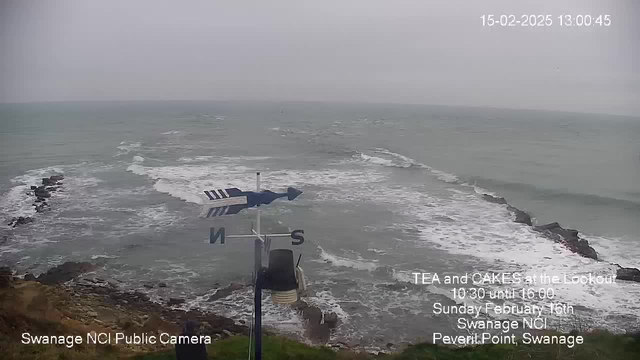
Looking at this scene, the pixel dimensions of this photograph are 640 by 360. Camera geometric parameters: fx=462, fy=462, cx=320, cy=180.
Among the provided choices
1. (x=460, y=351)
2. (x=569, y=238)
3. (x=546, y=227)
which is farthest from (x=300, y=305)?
(x=546, y=227)

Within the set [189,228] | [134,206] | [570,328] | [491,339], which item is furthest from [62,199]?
[570,328]

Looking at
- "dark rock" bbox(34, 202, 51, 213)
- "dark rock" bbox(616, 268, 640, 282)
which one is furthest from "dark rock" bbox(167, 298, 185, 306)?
"dark rock" bbox(616, 268, 640, 282)

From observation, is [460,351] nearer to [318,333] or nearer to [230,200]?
[318,333]

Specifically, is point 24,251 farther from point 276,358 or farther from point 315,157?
point 315,157

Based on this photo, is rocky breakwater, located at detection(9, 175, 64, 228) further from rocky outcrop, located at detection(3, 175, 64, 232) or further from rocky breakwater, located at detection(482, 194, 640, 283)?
rocky breakwater, located at detection(482, 194, 640, 283)

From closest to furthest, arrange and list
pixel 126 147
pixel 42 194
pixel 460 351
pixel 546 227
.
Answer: pixel 460 351 < pixel 546 227 < pixel 42 194 < pixel 126 147

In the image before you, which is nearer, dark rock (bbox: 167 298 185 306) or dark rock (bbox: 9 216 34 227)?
dark rock (bbox: 167 298 185 306)
